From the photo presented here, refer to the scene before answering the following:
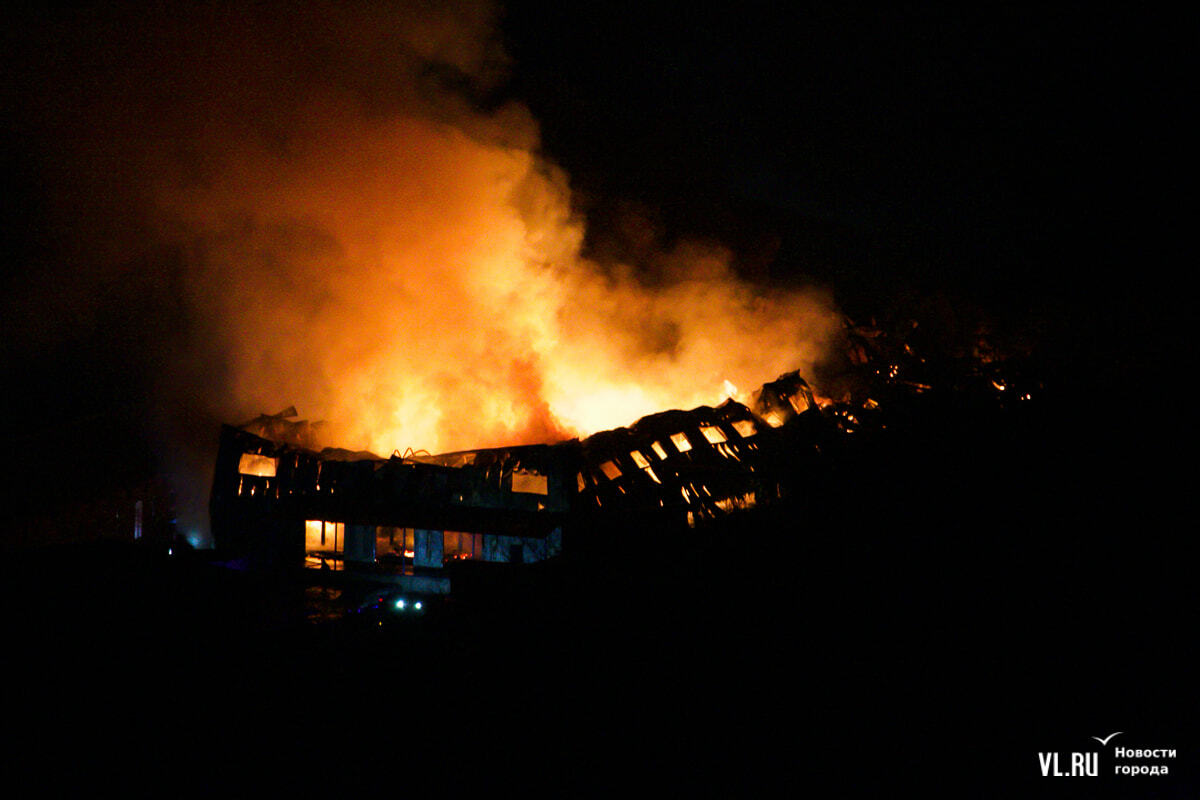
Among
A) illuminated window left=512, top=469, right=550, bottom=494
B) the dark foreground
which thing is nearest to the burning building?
illuminated window left=512, top=469, right=550, bottom=494

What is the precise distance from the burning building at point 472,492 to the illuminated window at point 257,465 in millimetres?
27

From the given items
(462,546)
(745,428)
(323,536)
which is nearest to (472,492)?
(462,546)

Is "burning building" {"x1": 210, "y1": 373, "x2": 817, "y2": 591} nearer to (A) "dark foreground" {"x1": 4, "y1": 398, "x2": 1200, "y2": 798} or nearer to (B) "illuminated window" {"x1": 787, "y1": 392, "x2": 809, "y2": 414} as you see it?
(A) "dark foreground" {"x1": 4, "y1": 398, "x2": 1200, "y2": 798}

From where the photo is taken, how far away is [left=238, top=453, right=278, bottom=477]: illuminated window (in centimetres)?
1761

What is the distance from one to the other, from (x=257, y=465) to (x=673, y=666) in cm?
1371

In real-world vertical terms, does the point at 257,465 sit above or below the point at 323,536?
above

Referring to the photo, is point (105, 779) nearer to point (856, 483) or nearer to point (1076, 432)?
point (856, 483)

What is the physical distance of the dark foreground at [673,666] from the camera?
7344 millimetres

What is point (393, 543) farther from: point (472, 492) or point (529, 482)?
point (529, 482)

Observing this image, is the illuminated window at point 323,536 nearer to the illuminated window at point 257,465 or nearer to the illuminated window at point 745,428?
the illuminated window at point 257,465

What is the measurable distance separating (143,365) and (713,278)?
80.9 ft

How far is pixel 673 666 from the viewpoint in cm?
896

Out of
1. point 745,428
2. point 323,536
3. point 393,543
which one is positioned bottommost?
point 393,543

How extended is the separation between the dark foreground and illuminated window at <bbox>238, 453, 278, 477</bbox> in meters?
3.74
